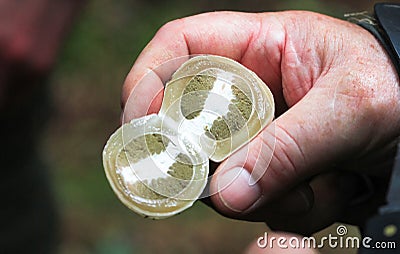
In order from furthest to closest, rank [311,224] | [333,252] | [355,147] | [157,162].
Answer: [333,252] → [311,224] → [355,147] → [157,162]

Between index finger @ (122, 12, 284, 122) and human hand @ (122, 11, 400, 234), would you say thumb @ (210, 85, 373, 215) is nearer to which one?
human hand @ (122, 11, 400, 234)

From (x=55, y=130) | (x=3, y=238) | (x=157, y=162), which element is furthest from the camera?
(x=55, y=130)

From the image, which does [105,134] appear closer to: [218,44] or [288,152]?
[218,44]

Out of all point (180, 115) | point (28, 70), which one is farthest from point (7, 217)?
point (180, 115)

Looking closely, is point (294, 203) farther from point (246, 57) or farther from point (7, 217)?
point (7, 217)

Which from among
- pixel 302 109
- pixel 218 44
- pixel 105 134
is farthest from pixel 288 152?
pixel 105 134

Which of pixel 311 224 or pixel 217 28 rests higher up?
pixel 217 28

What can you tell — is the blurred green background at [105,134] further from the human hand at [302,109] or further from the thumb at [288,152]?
the thumb at [288,152]
